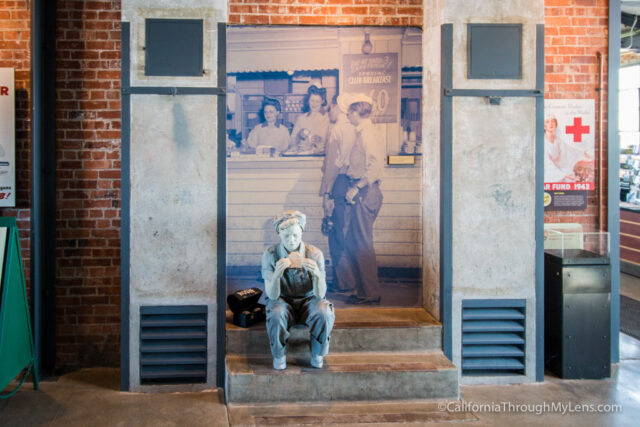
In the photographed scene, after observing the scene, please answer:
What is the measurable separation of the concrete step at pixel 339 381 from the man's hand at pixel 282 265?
2.51 feet

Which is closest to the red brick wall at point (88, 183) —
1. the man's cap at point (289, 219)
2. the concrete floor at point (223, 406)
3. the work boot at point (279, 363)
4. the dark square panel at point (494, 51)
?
the concrete floor at point (223, 406)

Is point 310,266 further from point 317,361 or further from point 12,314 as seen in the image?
point 12,314

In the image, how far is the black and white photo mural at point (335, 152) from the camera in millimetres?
5207

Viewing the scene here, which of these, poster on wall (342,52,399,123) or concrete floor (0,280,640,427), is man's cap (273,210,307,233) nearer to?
concrete floor (0,280,640,427)

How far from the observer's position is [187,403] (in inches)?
165

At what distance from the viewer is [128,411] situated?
4.04 metres

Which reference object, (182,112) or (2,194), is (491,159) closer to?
(182,112)

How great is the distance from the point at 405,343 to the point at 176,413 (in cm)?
192

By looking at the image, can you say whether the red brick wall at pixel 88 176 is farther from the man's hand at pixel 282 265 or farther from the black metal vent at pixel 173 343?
the man's hand at pixel 282 265

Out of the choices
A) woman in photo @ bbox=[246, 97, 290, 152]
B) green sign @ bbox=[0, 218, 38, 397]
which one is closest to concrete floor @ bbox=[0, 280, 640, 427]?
green sign @ bbox=[0, 218, 38, 397]

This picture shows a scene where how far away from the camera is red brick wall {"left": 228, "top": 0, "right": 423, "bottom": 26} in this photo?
5.06m

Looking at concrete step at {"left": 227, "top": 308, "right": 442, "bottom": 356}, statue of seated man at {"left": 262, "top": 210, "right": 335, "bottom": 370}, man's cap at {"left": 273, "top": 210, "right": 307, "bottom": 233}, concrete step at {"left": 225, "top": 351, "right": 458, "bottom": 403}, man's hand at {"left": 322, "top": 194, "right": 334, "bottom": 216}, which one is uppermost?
man's hand at {"left": 322, "top": 194, "right": 334, "bottom": 216}

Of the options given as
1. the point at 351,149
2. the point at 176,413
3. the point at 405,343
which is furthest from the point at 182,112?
the point at 405,343

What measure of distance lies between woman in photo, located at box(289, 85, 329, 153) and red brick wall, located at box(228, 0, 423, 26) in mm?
656
